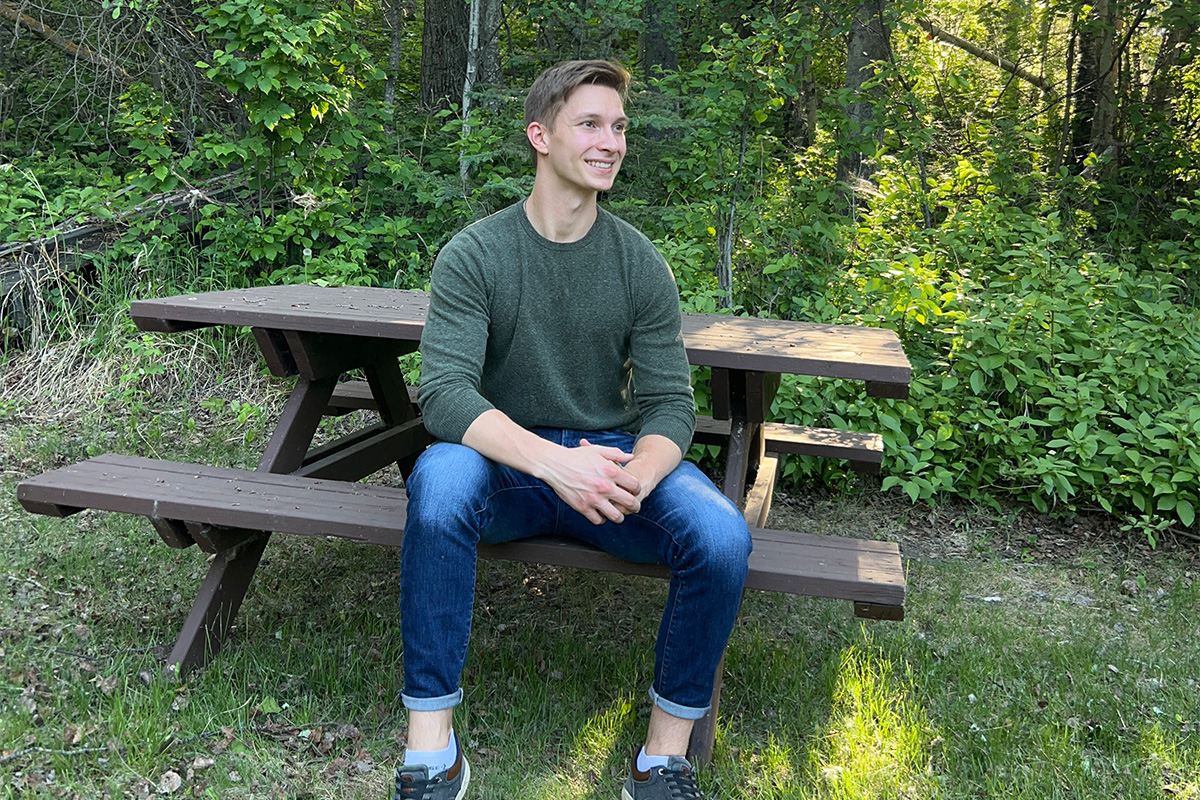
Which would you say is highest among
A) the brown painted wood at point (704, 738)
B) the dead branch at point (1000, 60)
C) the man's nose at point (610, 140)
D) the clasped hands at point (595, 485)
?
the dead branch at point (1000, 60)

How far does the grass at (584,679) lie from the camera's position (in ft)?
8.32

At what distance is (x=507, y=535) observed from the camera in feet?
8.48

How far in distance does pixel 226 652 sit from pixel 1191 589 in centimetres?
349

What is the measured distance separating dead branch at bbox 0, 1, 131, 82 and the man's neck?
16.0 ft

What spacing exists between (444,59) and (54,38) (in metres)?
2.64

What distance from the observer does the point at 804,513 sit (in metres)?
4.66

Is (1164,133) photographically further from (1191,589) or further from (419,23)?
(419,23)

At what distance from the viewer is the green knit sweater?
266cm

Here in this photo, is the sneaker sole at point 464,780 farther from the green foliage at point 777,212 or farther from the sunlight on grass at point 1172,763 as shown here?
the green foliage at point 777,212

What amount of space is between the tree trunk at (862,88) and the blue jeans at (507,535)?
3.88 m

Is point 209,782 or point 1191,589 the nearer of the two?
point 209,782

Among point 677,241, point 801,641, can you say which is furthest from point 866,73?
point 801,641

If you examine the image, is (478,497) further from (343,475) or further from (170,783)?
(343,475)

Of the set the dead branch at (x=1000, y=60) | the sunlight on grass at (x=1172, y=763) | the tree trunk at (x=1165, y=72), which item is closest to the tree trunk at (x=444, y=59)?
the dead branch at (x=1000, y=60)
